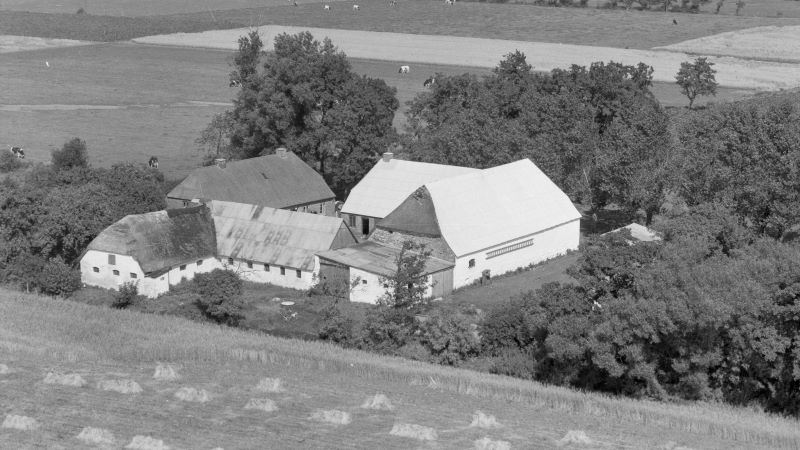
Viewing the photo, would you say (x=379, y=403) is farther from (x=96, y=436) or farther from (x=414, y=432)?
(x=96, y=436)

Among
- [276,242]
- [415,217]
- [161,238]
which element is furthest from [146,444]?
[415,217]

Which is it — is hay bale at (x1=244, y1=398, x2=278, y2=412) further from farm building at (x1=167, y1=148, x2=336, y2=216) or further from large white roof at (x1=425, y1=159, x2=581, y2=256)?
farm building at (x1=167, y1=148, x2=336, y2=216)

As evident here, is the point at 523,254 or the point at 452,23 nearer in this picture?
the point at 523,254

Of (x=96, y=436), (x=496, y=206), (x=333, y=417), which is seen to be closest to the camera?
(x=96, y=436)

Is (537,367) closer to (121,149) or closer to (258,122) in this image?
(258,122)

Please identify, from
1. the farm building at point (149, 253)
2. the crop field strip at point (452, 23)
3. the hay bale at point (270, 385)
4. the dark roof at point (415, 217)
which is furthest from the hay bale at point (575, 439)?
the crop field strip at point (452, 23)

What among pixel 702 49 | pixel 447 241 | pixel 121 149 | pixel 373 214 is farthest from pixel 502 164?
pixel 702 49

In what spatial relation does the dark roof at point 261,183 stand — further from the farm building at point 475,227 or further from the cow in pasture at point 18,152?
the cow in pasture at point 18,152
